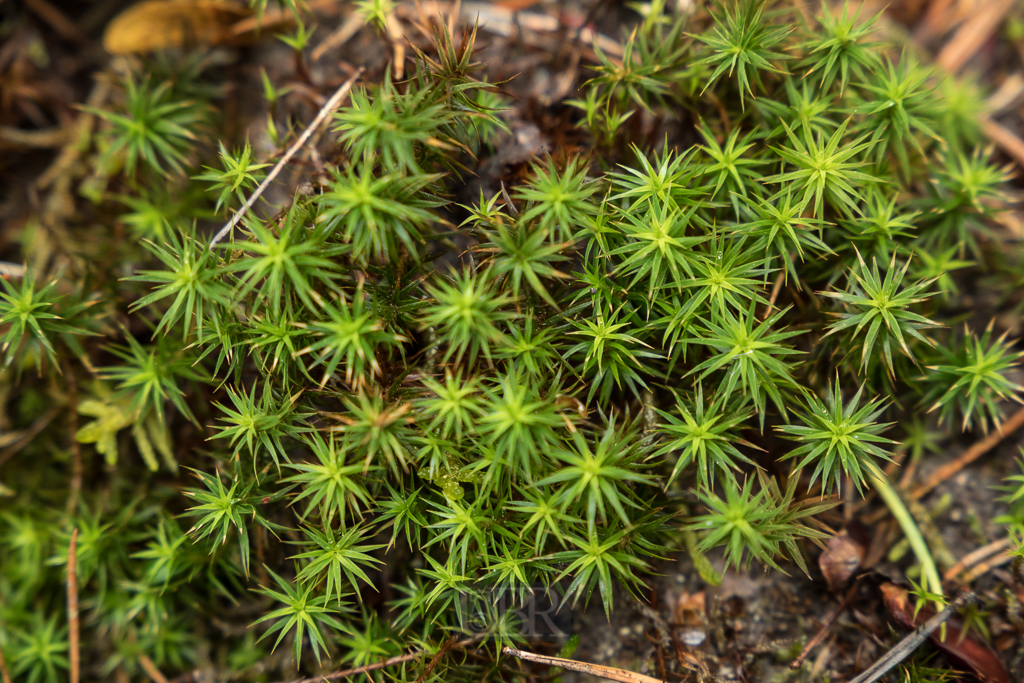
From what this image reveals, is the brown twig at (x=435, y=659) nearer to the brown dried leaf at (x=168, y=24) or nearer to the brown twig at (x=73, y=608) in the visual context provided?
the brown twig at (x=73, y=608)

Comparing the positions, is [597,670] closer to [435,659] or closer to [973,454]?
[435,659]

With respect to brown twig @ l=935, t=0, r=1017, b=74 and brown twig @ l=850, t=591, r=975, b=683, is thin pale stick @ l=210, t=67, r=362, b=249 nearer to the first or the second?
brown twig @ l=850, t=591, r=975, b=683

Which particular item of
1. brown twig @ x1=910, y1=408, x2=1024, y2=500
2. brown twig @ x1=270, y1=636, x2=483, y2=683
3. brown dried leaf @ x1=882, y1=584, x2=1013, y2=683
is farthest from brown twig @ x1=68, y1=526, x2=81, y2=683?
brown twig @ x1=910, y1=408, x2=1024, y2=500

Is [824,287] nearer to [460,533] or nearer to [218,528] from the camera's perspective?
[460,533]

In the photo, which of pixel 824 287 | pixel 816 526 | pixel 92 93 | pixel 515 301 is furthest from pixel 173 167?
pixel 816 526

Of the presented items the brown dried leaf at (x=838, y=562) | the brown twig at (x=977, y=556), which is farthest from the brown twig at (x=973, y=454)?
the brown dried leaf at (x=838, y=562)

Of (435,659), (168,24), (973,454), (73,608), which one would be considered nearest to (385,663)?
(435,659)
